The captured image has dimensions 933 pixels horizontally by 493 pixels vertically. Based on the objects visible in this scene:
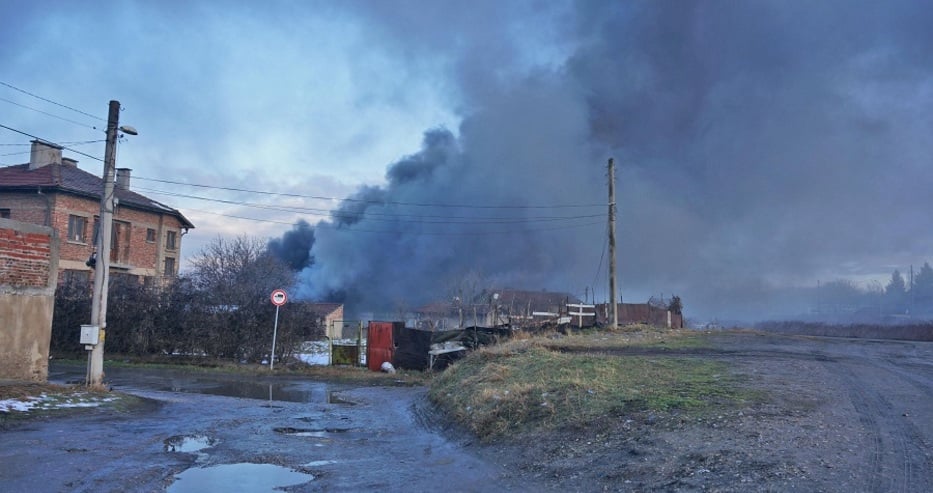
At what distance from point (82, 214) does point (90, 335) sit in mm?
24563

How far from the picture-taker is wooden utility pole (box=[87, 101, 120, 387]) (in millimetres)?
15469

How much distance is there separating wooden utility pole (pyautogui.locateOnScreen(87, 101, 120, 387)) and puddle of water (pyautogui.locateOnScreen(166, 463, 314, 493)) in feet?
29.5

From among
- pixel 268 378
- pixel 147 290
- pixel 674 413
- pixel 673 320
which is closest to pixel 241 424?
pixel 674 413

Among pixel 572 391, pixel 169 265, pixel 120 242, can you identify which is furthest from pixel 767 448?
pixel 169 265

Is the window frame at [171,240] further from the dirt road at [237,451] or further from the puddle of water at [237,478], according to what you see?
the puddle of water at [237,478]

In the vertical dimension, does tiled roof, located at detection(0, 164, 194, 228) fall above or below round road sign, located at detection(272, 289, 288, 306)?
above

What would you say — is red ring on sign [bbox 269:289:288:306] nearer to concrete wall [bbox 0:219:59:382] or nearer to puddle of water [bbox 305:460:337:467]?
concrete wall [bbox 0:219:59:382]

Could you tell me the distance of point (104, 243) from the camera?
51.9 feet

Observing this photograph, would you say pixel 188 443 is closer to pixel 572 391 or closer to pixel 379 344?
pixel 572 391

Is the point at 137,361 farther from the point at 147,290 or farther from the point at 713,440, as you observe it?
the point at 713,440

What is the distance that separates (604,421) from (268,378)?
17.0 metres

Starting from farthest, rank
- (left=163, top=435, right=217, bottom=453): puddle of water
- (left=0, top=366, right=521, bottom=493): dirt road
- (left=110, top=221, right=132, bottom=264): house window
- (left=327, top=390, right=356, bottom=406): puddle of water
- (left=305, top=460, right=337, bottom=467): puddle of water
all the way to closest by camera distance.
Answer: (left=110, top=221, right=132, bottom=264): house window < (left=327, top=390, right=356, bottom=406): puddle of water < (left=163, top=435, right=217, bottom=453): puddle of water < (left=305, top=460, right=337, bottom=467): puddle of water < (left=0, top=366, right=521, bottom=493): dirt road

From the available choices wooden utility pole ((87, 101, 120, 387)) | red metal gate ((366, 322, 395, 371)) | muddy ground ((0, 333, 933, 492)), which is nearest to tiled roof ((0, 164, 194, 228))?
red metal gate ((366, 322, 395, 371))

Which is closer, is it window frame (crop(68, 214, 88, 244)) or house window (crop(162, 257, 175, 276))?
window frame (crop(68, 214, 88, 244))
